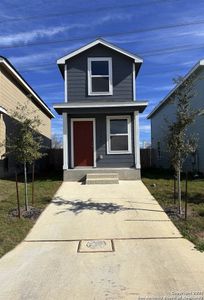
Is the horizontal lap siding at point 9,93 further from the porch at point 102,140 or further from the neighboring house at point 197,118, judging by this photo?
the neighboring house at point 197,118

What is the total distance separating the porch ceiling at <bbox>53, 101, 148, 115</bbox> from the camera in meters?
17.0

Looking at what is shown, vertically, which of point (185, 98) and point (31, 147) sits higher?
point (185, 98)

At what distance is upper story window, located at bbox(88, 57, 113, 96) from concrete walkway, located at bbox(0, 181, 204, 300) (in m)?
6.93

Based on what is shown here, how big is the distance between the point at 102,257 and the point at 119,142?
35.0 ft

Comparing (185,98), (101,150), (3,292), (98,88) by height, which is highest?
(98,88)

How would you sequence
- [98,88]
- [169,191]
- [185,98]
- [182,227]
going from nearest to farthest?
[182,227], [185,98], [169,191], [98,88]

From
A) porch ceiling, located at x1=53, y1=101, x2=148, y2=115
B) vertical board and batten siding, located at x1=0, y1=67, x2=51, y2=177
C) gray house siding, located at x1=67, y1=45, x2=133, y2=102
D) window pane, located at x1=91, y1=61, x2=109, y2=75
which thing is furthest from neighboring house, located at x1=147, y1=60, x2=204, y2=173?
vertical board and batten siding, located at x1=0, y1=67, x2=51, y2=177

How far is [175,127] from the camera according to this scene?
36.0ft

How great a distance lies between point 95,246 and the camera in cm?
829

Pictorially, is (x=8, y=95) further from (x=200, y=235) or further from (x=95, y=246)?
(x=200, y=235)

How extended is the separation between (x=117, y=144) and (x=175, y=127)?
7080 millimetres

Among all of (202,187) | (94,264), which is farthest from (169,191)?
(94,264)

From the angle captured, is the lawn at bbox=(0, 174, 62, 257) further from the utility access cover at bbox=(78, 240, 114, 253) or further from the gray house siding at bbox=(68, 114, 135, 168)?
the gray house siding at bbox=(68, 114, 135, 168)

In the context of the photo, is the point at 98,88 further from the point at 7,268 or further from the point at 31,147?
the point at 7,268
